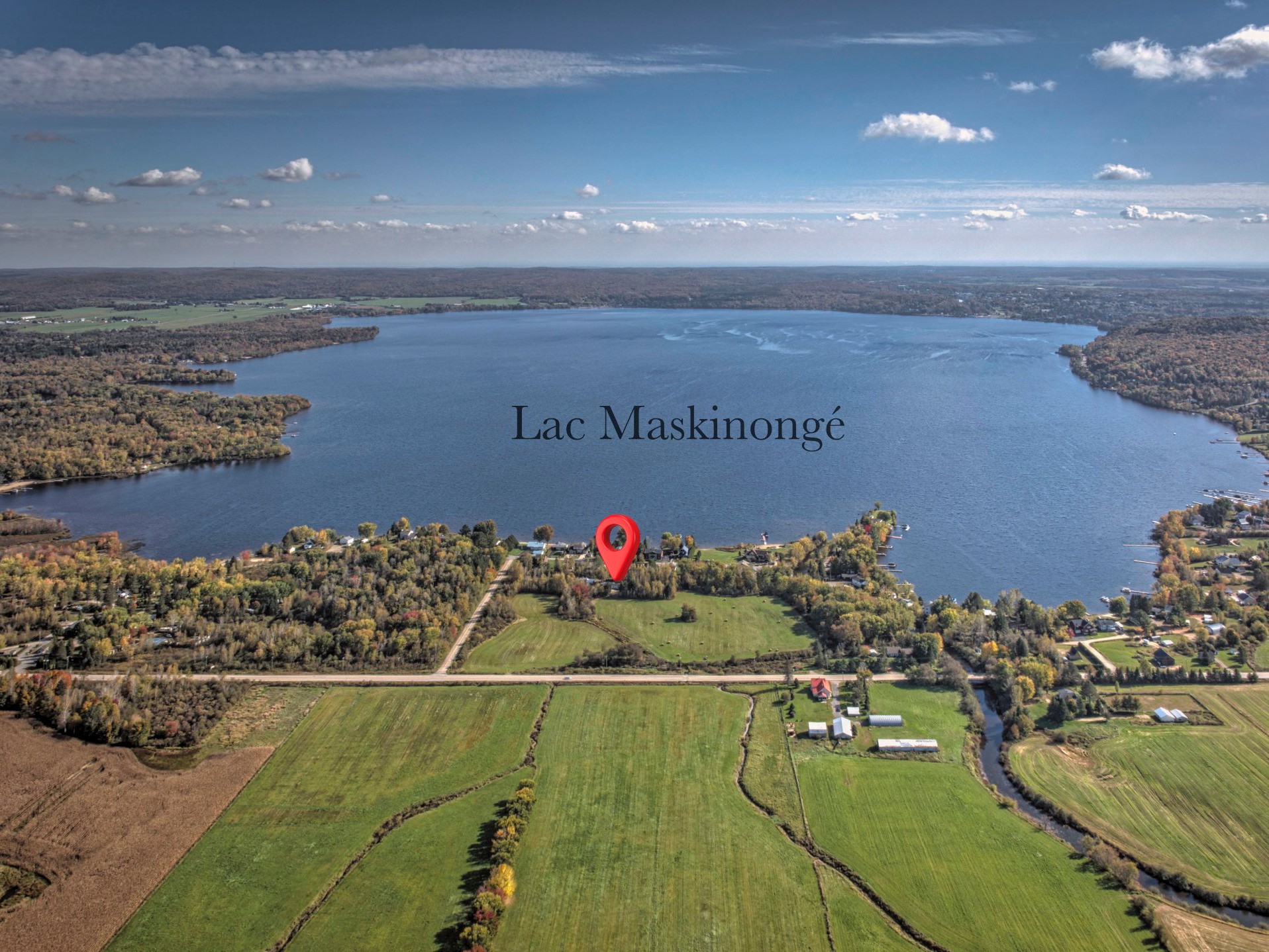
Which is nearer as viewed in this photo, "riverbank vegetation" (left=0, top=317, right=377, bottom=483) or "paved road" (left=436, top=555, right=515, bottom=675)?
"paved road" (left=436, top=555, right=515, bottom=675)

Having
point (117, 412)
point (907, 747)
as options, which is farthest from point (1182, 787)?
point (117, 412)

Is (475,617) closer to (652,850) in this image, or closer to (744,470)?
(652,850)

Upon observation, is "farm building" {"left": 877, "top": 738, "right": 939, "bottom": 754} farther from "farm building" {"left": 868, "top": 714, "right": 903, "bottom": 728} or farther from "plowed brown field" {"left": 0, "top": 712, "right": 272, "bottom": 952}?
"plowed brown field" {"left": 0, "top": 712, "right": 272, "bottom": 952}

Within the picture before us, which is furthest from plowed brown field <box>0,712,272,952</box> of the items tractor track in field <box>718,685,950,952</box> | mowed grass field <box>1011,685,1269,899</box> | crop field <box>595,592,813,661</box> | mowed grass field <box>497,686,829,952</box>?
mowed grass field <box>1011,685,1269,899</box>

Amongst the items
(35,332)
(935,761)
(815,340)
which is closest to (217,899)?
(935,761)

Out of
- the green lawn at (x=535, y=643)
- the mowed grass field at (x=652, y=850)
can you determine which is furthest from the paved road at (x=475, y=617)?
the mowed grass field at (x=652, y=850)

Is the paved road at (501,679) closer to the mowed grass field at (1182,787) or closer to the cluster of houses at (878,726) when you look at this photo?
the cluster of houses at (878,726)
